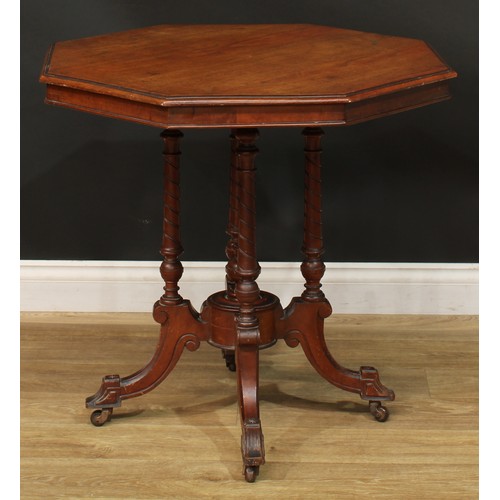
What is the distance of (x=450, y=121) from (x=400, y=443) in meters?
1.19

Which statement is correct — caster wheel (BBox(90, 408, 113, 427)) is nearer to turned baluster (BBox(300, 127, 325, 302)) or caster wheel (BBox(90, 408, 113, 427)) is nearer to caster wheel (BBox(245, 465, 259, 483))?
caster wheel (BBox(245, 465, 259, 483))

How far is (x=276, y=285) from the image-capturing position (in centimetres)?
346

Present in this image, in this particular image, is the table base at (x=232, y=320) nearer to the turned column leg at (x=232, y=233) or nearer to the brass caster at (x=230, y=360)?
the turned column leg at (x=232, y=233)

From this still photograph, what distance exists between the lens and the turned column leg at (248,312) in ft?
8.00

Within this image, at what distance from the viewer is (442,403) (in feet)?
9.34

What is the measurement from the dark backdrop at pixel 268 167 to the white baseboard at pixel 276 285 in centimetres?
4

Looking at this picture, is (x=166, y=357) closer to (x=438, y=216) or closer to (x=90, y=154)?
(x=90, y=154)

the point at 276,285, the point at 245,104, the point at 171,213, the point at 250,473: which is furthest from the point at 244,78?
the point at 276,285

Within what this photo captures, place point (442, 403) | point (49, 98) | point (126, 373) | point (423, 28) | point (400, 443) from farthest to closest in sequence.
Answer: point (423, 28) → point (126, 373) → point (442, 403) → point (400, 443) → point (49, 98)

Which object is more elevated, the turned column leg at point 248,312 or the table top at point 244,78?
the table top at point 244,78

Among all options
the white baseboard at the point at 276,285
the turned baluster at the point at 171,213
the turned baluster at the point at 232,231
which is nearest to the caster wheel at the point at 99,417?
the turned baluster at the point at 171,213

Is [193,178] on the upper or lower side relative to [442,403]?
upper

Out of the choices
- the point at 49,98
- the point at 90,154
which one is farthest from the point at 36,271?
the point at 49,98

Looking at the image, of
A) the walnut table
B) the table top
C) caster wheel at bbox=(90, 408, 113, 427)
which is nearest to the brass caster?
the walnut table
